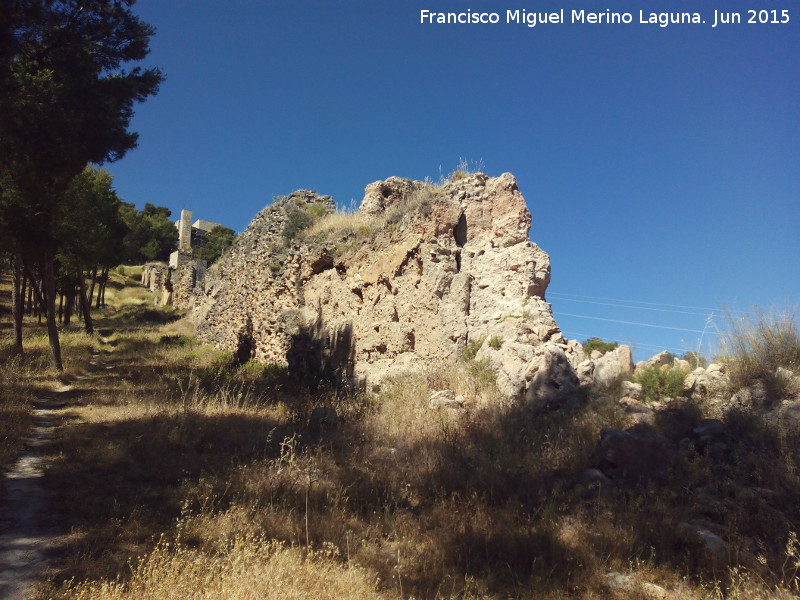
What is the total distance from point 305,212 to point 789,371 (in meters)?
13.4

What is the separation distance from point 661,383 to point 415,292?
16.4 ft

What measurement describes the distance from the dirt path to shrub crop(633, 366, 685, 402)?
6.79m

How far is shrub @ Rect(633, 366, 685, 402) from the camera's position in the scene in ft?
22.8

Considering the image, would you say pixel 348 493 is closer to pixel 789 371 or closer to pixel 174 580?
pixel 174 580

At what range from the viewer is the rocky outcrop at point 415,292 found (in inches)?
346

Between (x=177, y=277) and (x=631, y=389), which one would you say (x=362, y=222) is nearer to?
(x=631, y=389)

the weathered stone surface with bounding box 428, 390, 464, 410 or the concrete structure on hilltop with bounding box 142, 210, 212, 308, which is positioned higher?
the concrete structure on hilltop with bounding box 142, 210, 212, 308

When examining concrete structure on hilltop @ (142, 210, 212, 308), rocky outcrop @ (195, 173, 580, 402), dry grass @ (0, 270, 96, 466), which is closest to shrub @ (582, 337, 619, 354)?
rocky outcrop @ (195, 173, 580, 402)

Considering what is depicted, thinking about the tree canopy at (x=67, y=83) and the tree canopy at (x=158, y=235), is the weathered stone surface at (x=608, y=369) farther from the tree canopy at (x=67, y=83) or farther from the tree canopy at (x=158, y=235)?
the tree canopy at (x=158, y=235)

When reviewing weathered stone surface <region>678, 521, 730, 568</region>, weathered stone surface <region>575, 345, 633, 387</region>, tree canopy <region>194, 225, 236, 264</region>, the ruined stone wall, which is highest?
tree canopy <region>194, 225, 236, 264</region>

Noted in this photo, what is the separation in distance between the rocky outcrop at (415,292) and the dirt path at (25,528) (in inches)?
234

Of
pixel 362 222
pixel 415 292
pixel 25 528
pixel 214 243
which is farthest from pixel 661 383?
pixel 214 243

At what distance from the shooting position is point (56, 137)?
8.38m

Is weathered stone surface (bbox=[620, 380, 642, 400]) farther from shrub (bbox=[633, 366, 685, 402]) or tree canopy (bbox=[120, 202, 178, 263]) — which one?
tree canopy (bbox=[120, 202, 178, 263])
